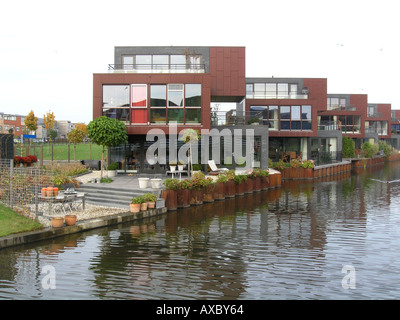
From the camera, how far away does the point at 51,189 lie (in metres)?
12.4

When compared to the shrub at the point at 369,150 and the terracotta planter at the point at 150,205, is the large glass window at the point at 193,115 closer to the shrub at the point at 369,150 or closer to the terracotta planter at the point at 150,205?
the terracotta planter at the point at 150,205

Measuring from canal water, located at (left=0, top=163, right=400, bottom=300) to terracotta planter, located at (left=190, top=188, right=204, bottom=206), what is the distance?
1759mm

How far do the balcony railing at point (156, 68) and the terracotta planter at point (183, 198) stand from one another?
8604 mm

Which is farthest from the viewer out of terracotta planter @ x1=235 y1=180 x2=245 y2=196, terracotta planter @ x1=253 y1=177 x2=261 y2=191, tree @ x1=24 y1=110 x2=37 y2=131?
tree @ x1=24 y1=110 x2=37 y2=131

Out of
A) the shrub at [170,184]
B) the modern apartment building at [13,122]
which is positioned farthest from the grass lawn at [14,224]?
the modern apartment building at [13,122]

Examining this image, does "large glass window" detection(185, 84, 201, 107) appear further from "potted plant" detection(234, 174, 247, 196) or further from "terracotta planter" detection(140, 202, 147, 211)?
"terracotta planter" detection(140, 202, 147, 211)

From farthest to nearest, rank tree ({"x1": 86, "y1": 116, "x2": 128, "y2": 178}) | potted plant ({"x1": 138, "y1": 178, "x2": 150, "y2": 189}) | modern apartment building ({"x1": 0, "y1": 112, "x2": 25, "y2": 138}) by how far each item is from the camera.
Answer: modern apartment building ({"x1": 0, "y1": 112, "x2": 25, "y2": 138}) < tree ({"x1": 86, "y1": 116, "x2": 128, "y2": 178}) < potted plant ({"x1": 138, "y1": 178, "x2": 150, "y2": 189})

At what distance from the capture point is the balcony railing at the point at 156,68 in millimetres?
21469

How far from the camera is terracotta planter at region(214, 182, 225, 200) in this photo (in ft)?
59.3

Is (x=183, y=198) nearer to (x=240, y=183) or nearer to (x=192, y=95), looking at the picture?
(x=240, y=183)

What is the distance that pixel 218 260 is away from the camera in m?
8.85

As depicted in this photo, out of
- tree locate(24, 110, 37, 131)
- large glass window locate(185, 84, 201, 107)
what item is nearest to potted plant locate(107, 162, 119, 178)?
large glass window locate(185, 84, 201, 107)

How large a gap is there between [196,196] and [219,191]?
76.5 inches

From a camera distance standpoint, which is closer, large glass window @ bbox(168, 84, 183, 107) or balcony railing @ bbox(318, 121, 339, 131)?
large glass window @ bbox(168, 84, 183, 107)
